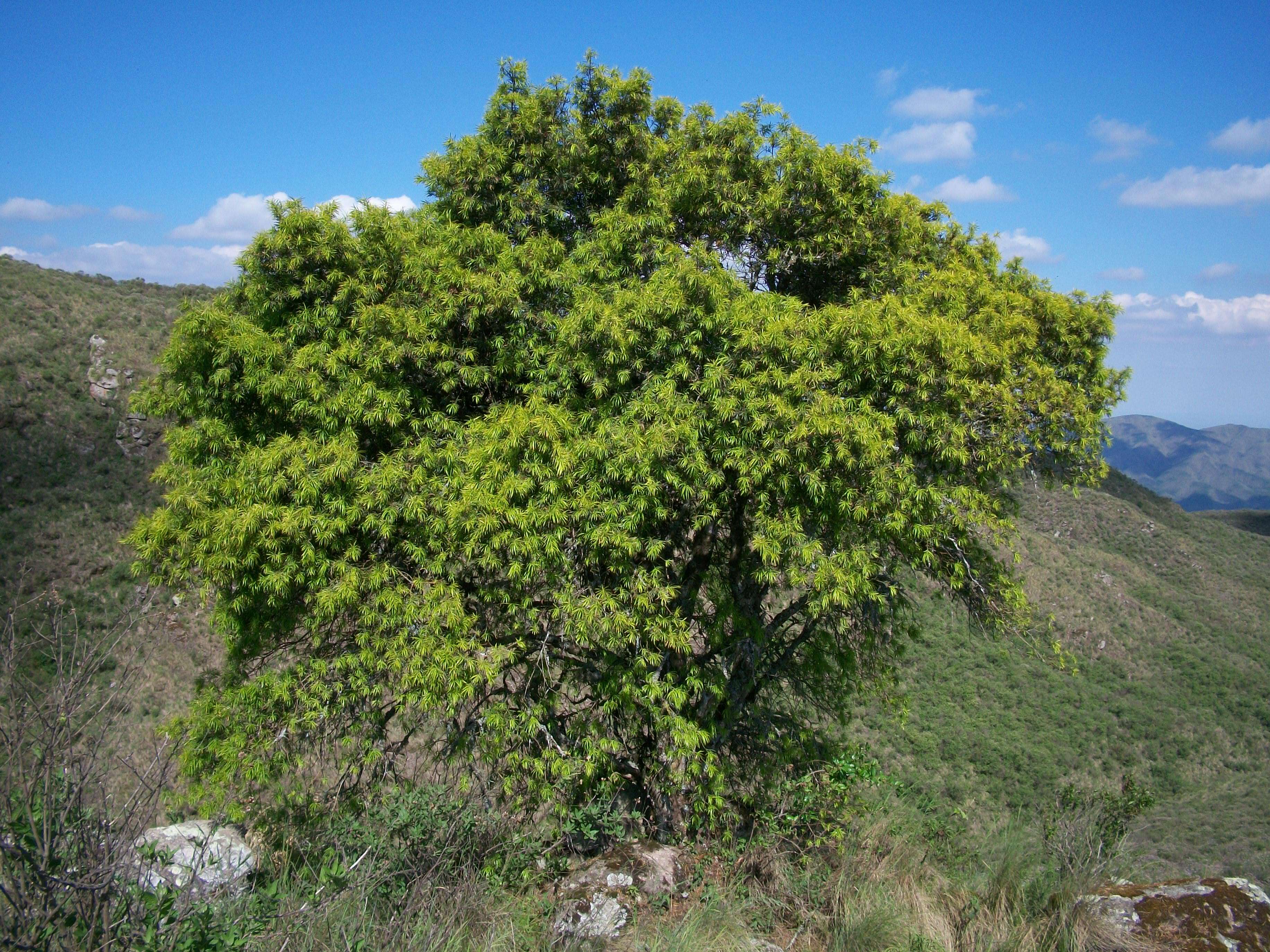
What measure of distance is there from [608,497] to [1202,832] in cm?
1901

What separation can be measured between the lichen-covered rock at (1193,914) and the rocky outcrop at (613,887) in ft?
9.09

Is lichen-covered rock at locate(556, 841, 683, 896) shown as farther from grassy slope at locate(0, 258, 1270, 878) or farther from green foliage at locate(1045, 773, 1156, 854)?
grassy slope at locate(0, 258, 1270, 878)

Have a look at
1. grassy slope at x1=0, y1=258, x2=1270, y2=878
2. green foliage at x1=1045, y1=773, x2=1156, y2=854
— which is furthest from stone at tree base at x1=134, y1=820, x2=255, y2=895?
grassy slope at x1=0, y1=258, x2=1270, y2=878

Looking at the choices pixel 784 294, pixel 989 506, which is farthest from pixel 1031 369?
pixel 784 294

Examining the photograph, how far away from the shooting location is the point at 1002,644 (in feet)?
49.9

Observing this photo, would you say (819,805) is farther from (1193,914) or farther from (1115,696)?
(1115,696)

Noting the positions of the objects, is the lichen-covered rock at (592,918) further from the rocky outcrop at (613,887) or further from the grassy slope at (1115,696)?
the grassy slope at (1115,696)

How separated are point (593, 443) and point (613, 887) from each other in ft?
11.0

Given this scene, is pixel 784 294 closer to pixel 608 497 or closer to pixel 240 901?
pixel 608 497

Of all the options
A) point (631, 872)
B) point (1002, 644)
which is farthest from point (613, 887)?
point (1002, 644)

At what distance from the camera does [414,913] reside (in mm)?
3967

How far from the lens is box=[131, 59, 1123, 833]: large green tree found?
625cm

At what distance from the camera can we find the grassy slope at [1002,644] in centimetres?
1919

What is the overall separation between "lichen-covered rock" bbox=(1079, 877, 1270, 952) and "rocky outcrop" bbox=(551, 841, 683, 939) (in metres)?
2.77
